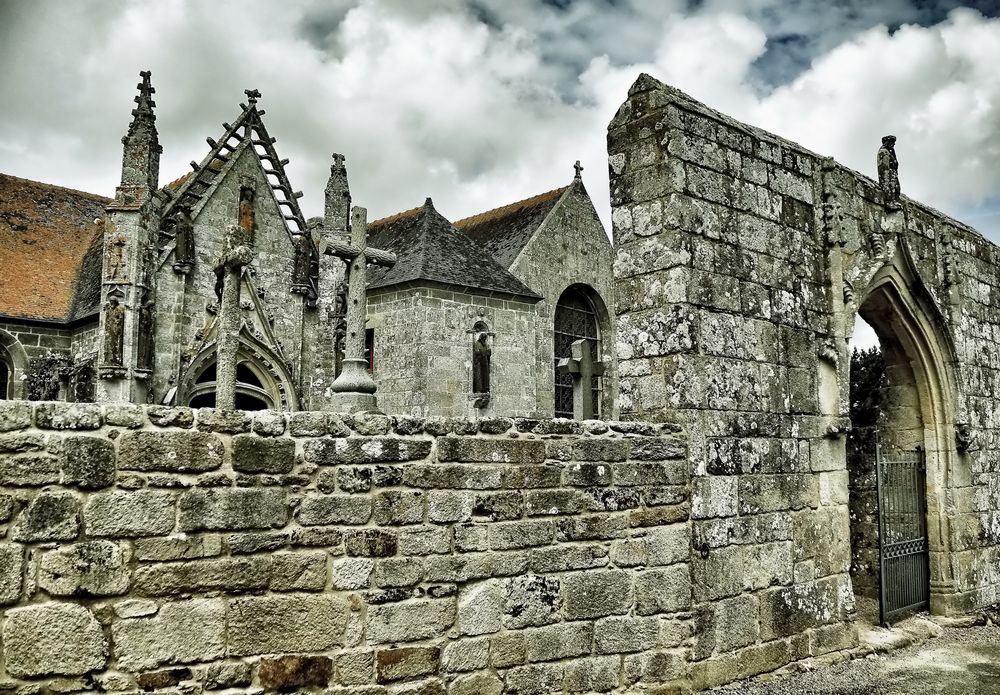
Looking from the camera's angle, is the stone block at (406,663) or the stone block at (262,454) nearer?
the stone block at (262,454)

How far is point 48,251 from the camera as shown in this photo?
1592 centimetres

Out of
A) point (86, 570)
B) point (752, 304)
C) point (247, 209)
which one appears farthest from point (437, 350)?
point (86, 570)

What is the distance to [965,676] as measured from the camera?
18.1 ft

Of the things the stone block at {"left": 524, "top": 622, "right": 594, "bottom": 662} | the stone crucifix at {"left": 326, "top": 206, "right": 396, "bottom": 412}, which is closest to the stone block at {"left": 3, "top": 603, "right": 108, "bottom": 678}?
the stone block at {"left": 524, "top": 622, "right": 594, "bottom": 662}

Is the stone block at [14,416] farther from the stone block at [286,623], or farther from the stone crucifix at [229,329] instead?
the stone crucifix at [229,329]

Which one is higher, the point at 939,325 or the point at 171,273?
the point at 171,273

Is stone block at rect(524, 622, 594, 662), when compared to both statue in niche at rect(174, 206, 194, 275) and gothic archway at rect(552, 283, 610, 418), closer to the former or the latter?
statue in niche at rect(174, 206, 194, 275)

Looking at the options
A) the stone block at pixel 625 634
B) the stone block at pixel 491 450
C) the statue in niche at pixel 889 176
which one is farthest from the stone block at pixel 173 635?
the statue in niche at pixel 889 176

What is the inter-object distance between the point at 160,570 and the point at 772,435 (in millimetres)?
3898

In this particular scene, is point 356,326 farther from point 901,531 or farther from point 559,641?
point 901,531

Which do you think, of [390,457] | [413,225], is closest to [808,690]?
[390,457]

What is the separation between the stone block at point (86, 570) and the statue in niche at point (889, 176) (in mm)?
6428

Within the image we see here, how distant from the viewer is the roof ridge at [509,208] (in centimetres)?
1902

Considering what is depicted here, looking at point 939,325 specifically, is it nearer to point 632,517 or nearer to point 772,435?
point 772,435
